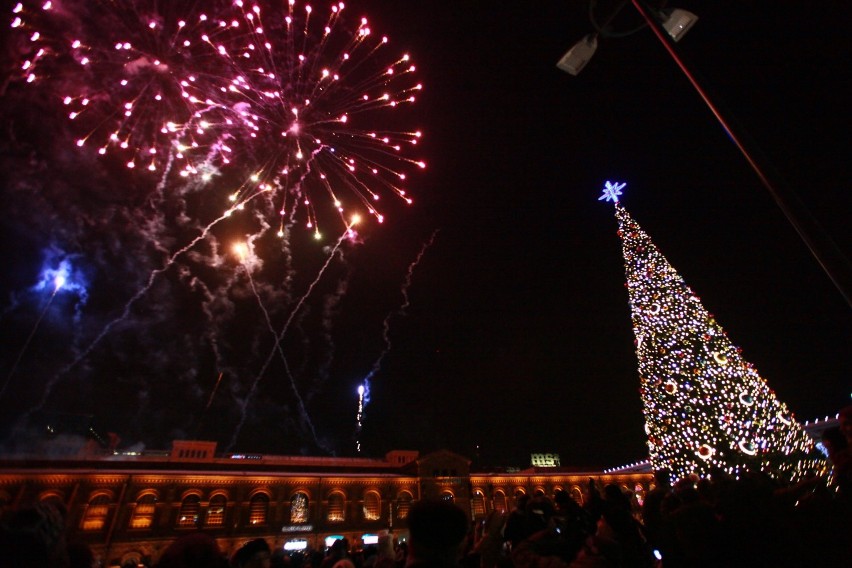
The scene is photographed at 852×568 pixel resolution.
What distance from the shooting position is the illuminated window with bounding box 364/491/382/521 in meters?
33.4

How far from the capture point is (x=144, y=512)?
26.3 meters

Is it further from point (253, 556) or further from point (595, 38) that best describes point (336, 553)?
point (595, 38)

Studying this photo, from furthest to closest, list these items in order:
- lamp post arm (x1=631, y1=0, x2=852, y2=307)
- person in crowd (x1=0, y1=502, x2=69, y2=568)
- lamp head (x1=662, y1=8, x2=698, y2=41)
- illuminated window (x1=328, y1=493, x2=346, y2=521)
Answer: illuminated window (x1=328, y1=493, x2=346, y2=521) < lamp head (x1=662, y1=8, x2=698, y2=41) < lamp post arm (x1=631, y1=0, x2=852, y2=307) < person in crowd (x1=0, y1=502, x2=69, y2=568)

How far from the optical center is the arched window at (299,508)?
1209 inches

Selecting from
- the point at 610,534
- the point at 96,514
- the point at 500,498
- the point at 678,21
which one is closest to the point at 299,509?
the point at 96,514

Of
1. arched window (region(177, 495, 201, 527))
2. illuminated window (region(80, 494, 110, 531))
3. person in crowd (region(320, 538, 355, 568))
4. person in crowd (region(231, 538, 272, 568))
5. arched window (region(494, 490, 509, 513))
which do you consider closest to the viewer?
person in crowd (region(231, 538, 272, 568))

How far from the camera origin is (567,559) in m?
2.62

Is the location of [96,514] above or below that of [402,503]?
below

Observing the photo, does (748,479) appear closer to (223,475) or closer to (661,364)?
(661,364)

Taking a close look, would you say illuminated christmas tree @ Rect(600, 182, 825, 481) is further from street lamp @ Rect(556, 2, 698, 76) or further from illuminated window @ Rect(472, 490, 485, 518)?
illuminated window @ Rect(472, 490, 485, 518)

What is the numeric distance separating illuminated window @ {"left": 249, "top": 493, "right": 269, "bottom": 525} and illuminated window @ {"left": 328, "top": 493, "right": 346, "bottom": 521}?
4.96 meters

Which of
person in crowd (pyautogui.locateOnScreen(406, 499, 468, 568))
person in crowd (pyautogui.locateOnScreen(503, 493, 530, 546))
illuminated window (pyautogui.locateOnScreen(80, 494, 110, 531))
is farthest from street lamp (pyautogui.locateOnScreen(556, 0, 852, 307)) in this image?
illuminated window (pyautogui.locateOnScreen(80, 494, 110, 531))

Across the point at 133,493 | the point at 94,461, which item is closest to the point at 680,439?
the point at 133,493

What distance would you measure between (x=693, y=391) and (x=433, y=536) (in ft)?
50.7
